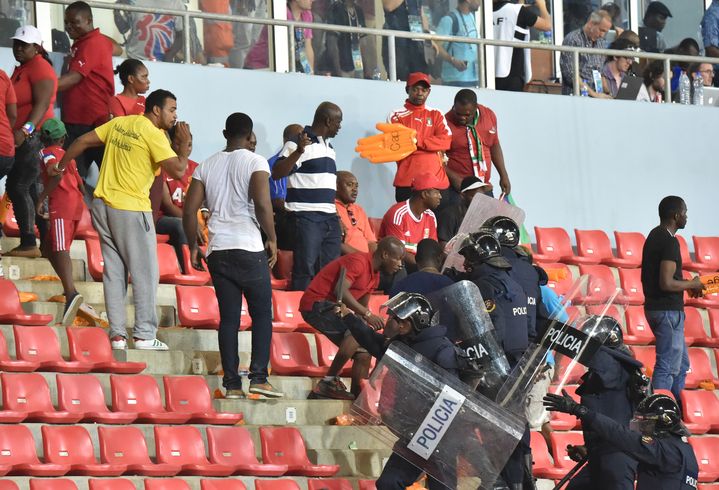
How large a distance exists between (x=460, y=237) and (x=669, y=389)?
2.26 meters

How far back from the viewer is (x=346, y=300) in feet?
35.4

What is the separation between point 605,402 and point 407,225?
3346mm

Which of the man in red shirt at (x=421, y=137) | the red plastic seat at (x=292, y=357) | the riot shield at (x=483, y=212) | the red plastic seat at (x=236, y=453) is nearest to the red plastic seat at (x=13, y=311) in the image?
the red plastic seat at (x=236, y=453)

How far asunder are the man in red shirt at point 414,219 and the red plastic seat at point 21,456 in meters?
4.12

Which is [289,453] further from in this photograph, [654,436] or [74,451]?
[654,436]

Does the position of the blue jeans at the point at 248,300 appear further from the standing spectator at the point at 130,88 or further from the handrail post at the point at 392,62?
the handrail post at the point at 392,62

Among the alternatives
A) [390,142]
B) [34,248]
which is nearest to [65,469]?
[34,248]

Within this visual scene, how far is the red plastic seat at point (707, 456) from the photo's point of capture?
12.1 m

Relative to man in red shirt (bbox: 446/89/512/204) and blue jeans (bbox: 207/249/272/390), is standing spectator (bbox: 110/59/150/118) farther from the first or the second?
man in red shirt (bbox: 446/89/512/204)

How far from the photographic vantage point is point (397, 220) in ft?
41.9

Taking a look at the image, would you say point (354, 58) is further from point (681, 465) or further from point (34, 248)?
point (681, 465)

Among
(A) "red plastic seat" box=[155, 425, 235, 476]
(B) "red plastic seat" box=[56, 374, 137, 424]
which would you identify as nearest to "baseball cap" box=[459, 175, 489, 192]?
(A) "red plastic seat" box=[155, 425, 235, 476]

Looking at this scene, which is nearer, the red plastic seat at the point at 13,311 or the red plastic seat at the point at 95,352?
the red plastic seat at the point at 95,352

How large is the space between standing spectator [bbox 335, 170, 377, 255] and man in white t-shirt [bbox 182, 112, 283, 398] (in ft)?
7.65
